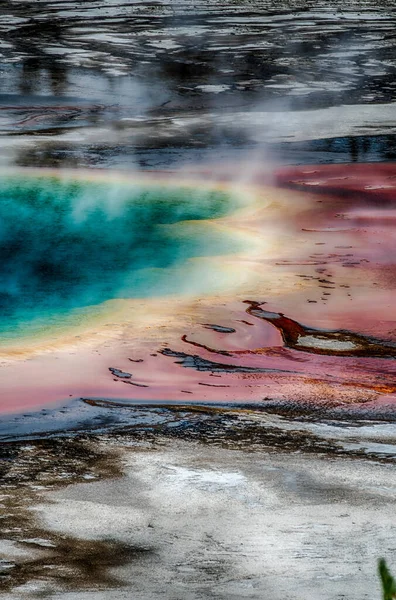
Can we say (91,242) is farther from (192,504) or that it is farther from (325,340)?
(192,504)

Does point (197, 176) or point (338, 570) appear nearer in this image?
point (338, 570)

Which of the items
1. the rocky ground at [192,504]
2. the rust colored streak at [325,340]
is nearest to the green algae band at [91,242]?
the rust colored streak at [325,340]

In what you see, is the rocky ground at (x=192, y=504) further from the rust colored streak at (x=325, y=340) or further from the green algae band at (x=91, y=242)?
the green algae band at (x=91, y=242)

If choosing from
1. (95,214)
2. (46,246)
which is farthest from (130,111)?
(46,246)

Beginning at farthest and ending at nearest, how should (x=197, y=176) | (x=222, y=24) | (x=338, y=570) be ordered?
(x=222, y=24) < (x=197, y=176) < (x=338, y=570)

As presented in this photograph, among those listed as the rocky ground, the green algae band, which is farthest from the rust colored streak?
the green algae band

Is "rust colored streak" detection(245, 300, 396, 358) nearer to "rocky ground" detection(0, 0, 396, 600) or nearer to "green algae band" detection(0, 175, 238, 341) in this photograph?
"rocky ground" detection(0, 0, 396, 600)

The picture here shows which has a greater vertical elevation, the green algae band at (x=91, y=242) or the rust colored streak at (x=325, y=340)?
the green algae band at (x=91, y=242)

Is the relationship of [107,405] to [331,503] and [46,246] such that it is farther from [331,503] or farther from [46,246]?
[46,246]

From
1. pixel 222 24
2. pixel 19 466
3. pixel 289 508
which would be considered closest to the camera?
pixel 289 508
